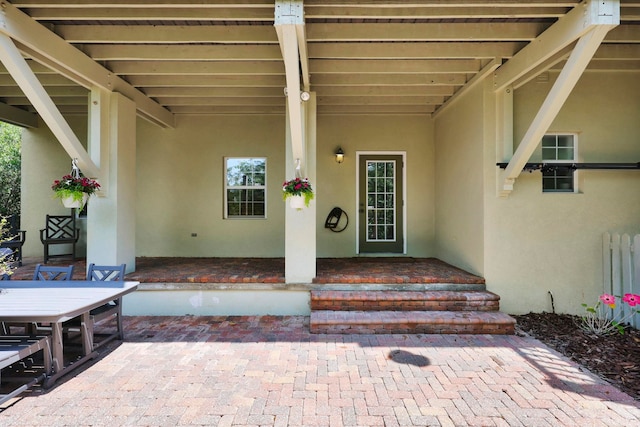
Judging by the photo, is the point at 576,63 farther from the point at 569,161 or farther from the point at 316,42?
the point at 316,42

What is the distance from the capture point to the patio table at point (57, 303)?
256 cm

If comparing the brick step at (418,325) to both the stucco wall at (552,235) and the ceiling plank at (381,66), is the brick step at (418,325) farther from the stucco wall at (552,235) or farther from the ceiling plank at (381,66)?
the ceiling plank at (381,66)

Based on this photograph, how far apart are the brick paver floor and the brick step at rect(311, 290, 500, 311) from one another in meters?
0.51

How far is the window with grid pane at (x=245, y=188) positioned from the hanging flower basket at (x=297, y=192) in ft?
8.55

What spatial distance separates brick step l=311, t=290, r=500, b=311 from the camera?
424 cm

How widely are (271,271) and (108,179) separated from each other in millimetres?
2624

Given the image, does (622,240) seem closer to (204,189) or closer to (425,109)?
(425,109)

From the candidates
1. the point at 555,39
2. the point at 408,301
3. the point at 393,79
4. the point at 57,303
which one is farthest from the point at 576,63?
the point at 57,303

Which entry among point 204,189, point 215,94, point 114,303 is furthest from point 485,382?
point 204,189

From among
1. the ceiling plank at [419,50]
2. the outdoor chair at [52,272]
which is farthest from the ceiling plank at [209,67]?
the outdoor chair at [52,272]

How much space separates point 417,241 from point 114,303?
5.03 m

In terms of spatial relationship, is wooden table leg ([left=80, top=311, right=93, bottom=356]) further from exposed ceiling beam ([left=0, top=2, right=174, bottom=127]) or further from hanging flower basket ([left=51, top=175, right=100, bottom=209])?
exposed ceiling beam ([left=0, top=2, right=174, bottom=127])

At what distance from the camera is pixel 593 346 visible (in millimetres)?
3549

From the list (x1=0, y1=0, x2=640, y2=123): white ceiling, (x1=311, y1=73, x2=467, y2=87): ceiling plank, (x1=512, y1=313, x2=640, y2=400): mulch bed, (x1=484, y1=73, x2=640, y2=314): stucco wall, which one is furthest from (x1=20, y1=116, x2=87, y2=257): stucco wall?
(x1=512, y1=313, x2=640, y2=400): mulch bed
